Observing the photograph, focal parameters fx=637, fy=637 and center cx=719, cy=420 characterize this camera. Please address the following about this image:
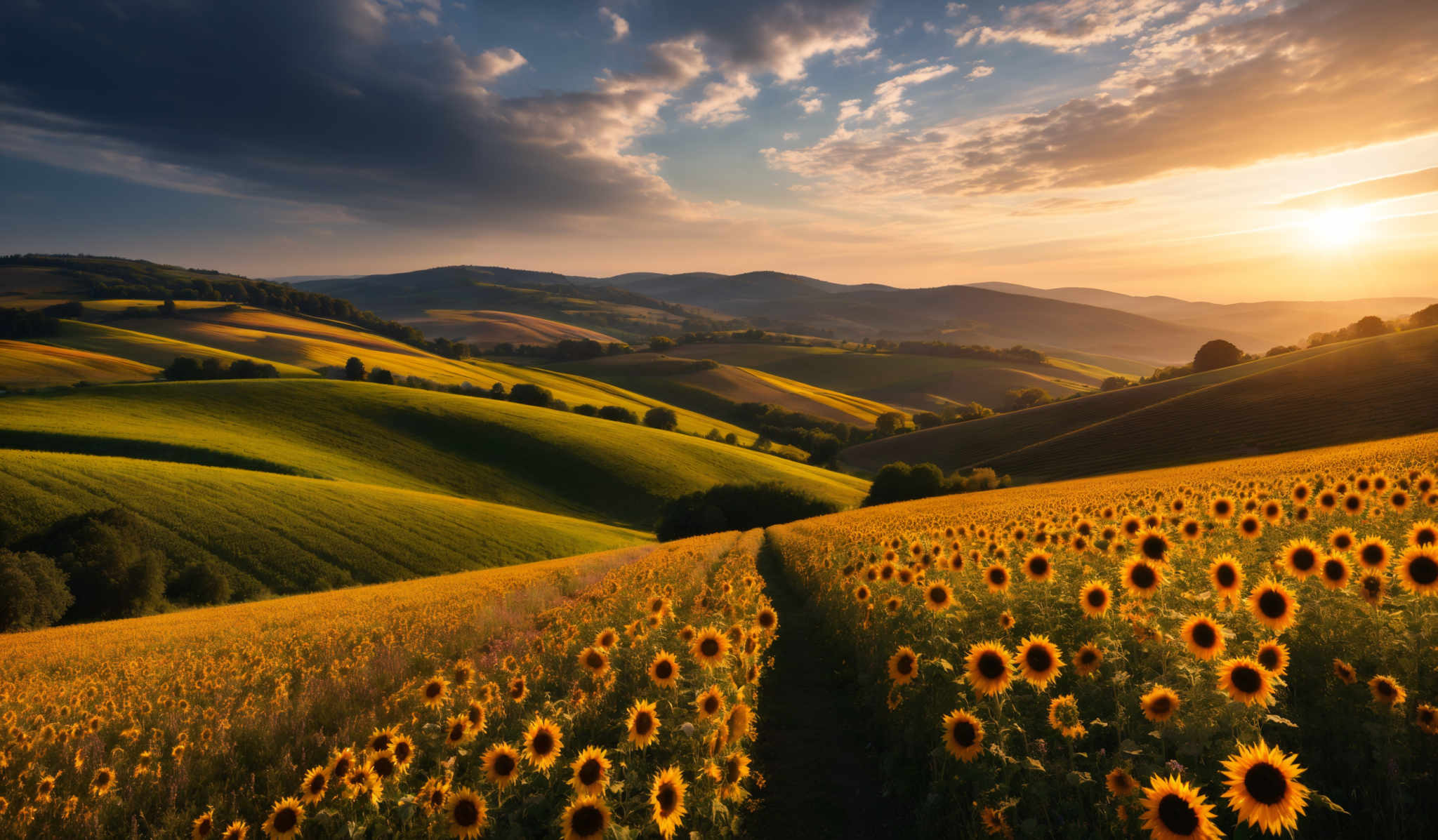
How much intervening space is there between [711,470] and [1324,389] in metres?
54.8

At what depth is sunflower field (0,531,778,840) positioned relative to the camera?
5016 mm

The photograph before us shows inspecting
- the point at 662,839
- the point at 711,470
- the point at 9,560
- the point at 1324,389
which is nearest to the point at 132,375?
the point at 9,560

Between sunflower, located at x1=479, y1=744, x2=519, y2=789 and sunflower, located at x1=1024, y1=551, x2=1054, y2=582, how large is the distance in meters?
5.71

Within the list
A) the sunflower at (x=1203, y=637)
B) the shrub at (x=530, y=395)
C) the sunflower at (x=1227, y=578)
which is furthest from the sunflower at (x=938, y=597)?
the shrub at (x=530, y=395)

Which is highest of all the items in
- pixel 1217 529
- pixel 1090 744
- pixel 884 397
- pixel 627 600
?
pixel 1217 529

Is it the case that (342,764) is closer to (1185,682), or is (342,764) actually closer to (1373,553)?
(1185,682)

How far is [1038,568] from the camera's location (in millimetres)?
7375

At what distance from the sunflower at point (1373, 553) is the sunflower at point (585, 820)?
6.42 metres

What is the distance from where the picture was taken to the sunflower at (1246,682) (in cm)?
409

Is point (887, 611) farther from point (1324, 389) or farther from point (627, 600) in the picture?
point (1324, 389)

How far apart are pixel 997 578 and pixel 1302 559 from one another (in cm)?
270

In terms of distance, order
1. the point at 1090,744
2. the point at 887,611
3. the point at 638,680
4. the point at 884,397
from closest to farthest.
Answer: the point at 1090,744
the point at 638,680
the point at 887,611
the point at 884,397

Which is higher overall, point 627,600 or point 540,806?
point 540,806

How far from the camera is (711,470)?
7169 centimetres
